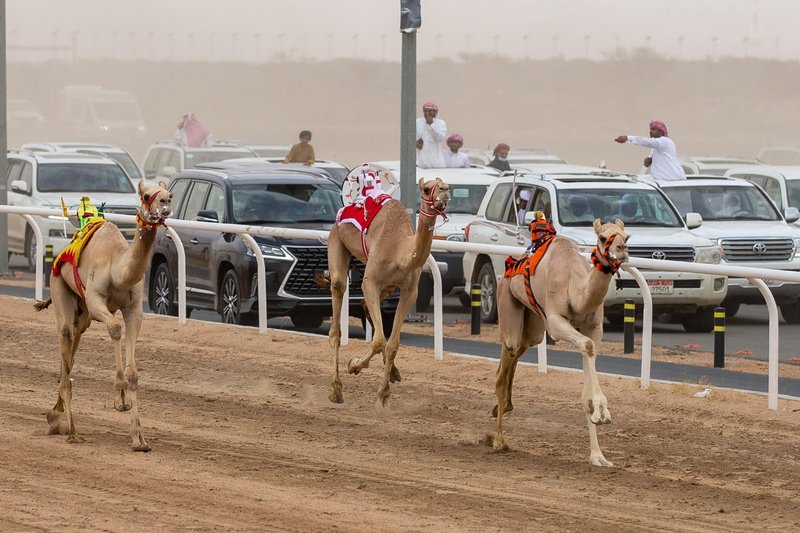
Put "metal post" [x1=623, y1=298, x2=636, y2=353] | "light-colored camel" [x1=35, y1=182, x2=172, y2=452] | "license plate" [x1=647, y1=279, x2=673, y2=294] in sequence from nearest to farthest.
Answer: "light-colored camel" [x1=35, y1=182, x2=172, y2=452]
"metal post" [x1=623, y1=298, x2=636, y2=353]
"license plate" [x1=647, y1=279, x2=673, y2=294]

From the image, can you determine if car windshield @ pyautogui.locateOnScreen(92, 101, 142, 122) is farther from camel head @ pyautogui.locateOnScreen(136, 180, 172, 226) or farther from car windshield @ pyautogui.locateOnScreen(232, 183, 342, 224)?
camel head @ pyautogui.locateOnScreen(136, 180, 172, 226)

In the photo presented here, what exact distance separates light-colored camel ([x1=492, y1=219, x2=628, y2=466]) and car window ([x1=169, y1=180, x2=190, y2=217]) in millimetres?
8877

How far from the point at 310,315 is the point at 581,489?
30.6 ft

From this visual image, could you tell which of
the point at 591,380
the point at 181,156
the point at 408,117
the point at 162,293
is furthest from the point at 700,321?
the point at 181,156

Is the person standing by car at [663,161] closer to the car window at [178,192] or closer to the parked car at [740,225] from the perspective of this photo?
the parked car at [740,225]

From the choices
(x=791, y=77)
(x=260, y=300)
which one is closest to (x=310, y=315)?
(x=260, y=300)

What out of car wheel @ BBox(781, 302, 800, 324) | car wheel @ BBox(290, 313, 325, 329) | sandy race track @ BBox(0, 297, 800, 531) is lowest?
car wheel @ BBox(290, 313, 325, 329)

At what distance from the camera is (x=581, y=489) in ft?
32.7

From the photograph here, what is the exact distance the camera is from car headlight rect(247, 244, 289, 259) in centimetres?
1769

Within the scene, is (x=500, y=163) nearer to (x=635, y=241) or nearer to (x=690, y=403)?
(x=635, y=241)

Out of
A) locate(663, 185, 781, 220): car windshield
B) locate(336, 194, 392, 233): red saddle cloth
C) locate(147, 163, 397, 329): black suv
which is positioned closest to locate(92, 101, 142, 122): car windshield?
locate(663, 185, 781, 220): car windshield

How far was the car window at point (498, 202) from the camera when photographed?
20750 mm

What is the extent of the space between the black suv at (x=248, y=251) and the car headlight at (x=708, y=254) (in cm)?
360

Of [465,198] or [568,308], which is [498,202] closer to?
[465,198]
